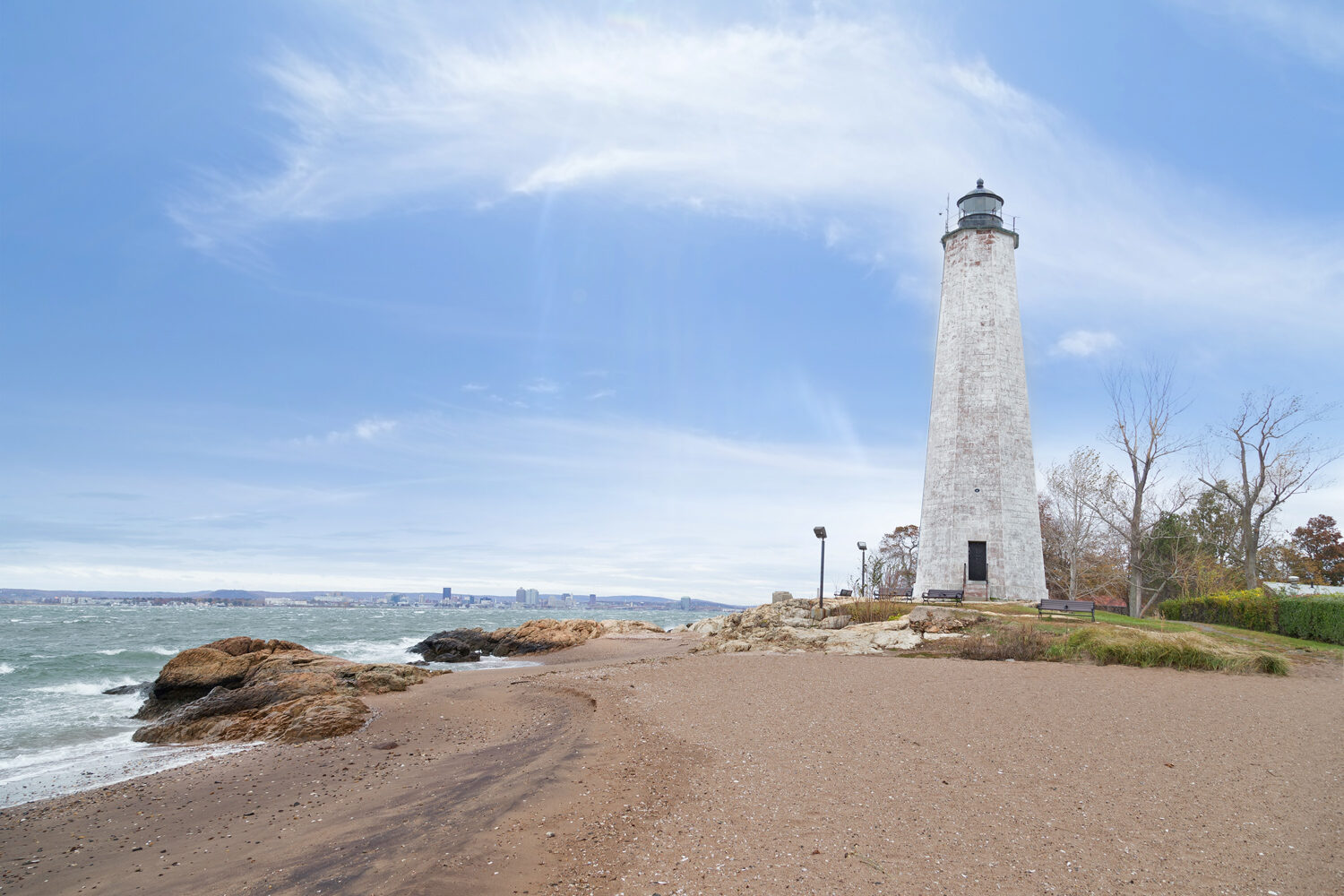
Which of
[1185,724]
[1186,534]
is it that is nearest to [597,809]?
[1185,724]

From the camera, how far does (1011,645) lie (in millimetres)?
15648

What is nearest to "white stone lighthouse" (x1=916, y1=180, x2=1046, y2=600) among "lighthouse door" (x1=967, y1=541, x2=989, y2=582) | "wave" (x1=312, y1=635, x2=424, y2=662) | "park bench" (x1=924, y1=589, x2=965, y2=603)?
"lighthouse door" (x1=967, y1=541, x2=989, y2=582)

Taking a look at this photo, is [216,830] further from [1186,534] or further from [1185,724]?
[1186,534]

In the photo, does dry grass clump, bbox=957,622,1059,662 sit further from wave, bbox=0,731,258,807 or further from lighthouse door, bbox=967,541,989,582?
wave, bbox=0,731,258,807

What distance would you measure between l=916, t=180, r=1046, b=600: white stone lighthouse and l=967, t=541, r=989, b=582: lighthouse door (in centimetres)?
3

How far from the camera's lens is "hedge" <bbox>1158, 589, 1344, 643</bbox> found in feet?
67.2

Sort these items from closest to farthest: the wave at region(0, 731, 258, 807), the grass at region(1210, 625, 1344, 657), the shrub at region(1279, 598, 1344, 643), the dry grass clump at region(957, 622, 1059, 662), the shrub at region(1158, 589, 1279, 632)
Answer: the wave at region(0, 731, 258, 807) → the dry grass clump at region(957, 622, 1059, 662) → the grass at region(1210, 625, 1344, 657) → the shrub at region(1279, 598, 1344, 643) → the shrub at region(1158, 589, 1279, 632)

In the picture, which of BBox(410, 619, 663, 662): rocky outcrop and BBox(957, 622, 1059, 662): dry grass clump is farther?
BBox(410, 619, 663, 662): rocky outcrop

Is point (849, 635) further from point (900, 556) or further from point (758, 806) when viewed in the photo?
point (900, 556)

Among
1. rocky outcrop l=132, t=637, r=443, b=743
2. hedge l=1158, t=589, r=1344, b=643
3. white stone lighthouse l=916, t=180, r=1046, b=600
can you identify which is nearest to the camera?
rocky outcrop l=132, t=637, r=443, b=743

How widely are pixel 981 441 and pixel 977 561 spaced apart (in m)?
4.14

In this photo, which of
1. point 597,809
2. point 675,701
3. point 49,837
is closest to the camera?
point 597,809

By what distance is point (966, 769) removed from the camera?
7.12 m

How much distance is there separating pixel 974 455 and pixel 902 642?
10.7 m
